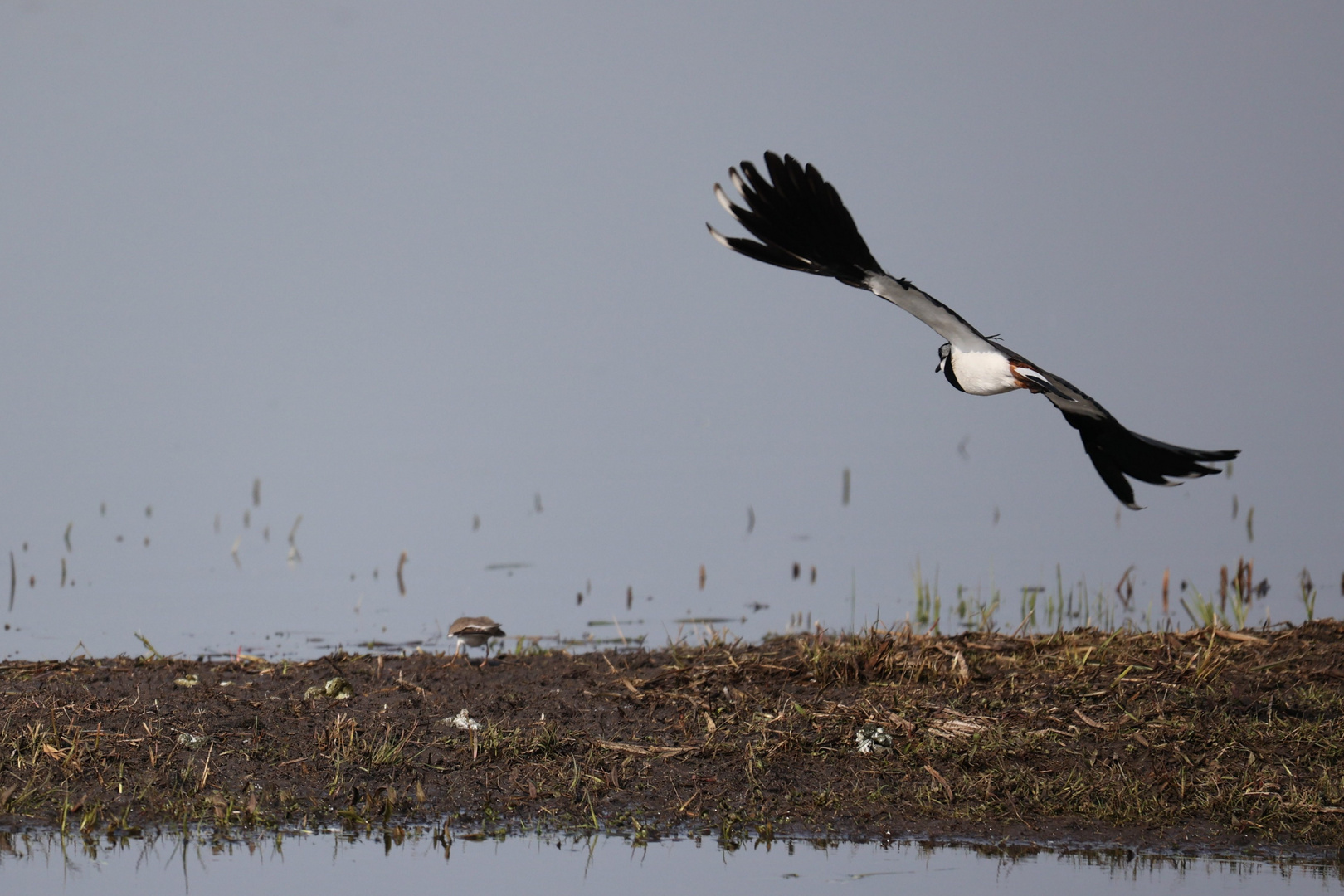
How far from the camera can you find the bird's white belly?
701cm

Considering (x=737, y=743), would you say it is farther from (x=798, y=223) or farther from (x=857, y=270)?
(x=798, y=223)

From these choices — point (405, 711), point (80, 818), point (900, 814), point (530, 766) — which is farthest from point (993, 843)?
point (80, 818)

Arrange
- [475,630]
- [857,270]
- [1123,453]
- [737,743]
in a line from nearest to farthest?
1. [857,270]
2. [737,743]
3. [1123,453]
4. [475,630]

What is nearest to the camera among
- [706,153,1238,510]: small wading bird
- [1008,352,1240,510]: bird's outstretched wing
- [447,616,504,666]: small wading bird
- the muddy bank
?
the muddy bank

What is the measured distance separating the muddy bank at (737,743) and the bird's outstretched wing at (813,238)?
2.20m

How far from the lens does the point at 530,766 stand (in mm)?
7035

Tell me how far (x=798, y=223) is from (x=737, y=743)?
2.79 m

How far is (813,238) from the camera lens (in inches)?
279

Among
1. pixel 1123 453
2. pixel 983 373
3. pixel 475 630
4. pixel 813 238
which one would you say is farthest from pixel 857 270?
pixel 475 630

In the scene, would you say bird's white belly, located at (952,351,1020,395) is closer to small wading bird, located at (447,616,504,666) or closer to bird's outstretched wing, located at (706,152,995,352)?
bird's outstretched wing, located at (706,152,995,352)

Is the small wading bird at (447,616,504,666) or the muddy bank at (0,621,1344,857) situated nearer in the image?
the muddy bank at (0,621,1344,857)

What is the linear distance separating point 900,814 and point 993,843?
0.50 m

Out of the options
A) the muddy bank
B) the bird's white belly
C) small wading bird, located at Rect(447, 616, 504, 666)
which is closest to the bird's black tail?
the bird's white belly

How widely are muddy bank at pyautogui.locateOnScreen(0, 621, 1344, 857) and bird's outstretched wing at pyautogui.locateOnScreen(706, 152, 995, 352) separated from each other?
2.20 metres
